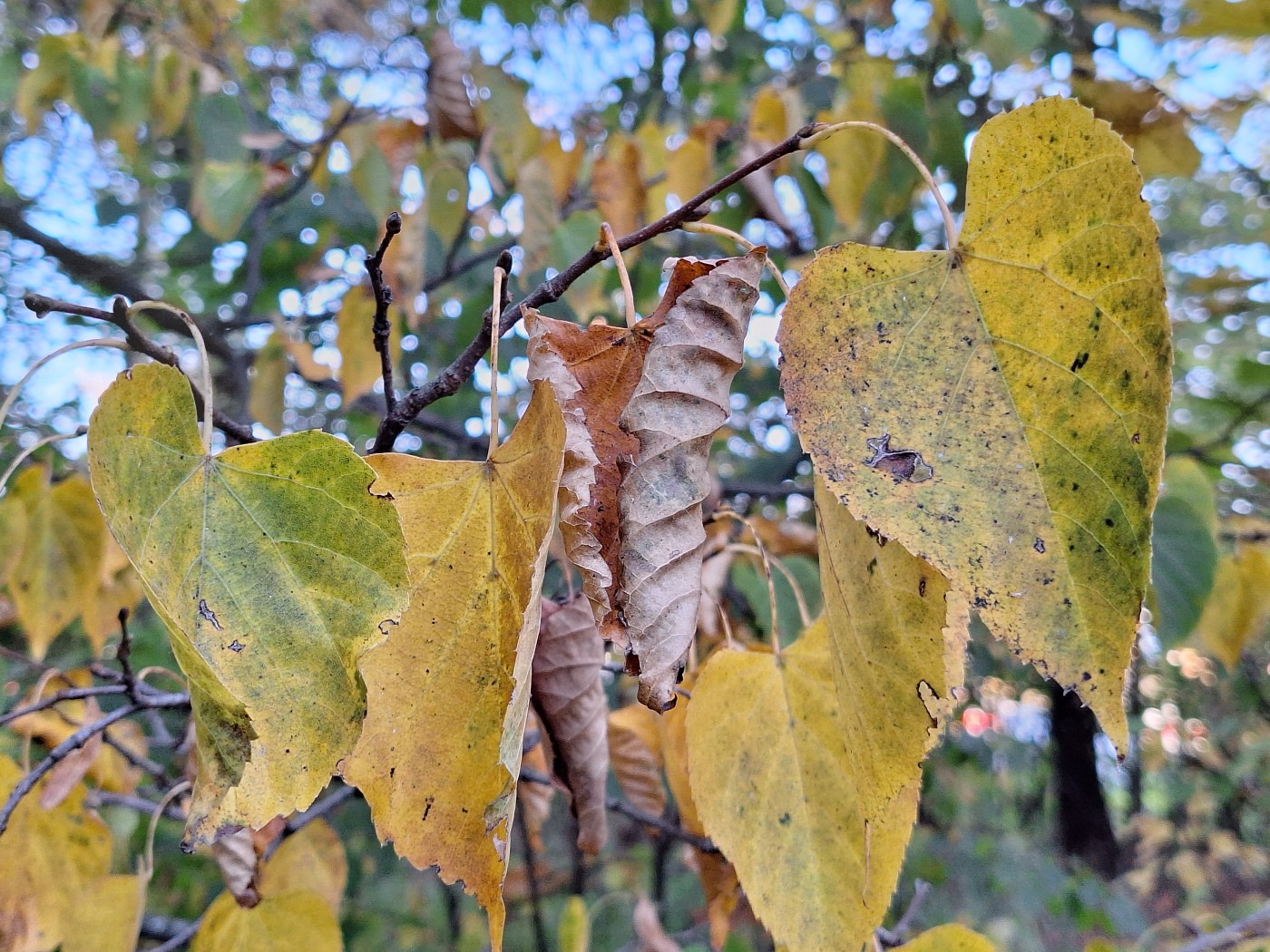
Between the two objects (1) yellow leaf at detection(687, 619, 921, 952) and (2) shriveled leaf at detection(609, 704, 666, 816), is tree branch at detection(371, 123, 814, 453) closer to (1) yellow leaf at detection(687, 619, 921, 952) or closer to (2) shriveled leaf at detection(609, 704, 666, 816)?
(1) yellow leaf at detection(687, 619, 921, 952)

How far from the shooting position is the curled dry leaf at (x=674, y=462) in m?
0.37

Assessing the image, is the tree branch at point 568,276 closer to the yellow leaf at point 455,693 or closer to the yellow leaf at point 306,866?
the yellow leaf at point 455,693

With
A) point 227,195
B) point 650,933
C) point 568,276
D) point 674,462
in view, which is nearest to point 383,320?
point 568,276

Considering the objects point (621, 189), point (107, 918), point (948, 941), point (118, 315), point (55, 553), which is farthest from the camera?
point (621, 189)

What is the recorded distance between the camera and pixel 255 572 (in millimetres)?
390

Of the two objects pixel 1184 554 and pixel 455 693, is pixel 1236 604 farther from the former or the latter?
pixel 455 693

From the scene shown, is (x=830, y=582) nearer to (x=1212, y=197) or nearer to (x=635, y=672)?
(x=635, y=672)

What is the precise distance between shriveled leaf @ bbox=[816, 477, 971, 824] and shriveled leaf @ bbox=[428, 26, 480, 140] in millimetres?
1388

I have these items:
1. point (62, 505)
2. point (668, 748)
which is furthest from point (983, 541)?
point (62, 505)

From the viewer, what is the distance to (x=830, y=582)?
41 centimetres

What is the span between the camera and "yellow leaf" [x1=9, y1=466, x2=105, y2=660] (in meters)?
1.07

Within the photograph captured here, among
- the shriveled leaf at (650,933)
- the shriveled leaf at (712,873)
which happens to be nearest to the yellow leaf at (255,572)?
the shriveled leaf at (712,873)

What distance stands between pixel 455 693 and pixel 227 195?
1559mm

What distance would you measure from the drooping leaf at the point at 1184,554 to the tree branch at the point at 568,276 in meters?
1.17
